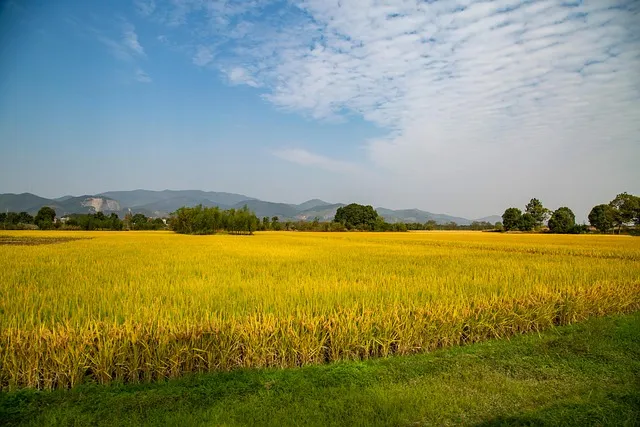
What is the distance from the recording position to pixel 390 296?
8.32 meters

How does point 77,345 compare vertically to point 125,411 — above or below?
above

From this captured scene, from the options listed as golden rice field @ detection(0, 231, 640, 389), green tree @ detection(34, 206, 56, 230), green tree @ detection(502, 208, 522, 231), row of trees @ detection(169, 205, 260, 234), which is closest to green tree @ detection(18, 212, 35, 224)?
green tree @ detection(34, 206, 56, 230)

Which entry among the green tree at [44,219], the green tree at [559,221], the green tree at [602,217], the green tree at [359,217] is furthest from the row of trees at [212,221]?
the green tree at [602,217]

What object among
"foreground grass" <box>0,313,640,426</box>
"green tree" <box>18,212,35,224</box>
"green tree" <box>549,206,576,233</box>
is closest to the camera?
"foreground grass" <box>0,313,640,426</box>

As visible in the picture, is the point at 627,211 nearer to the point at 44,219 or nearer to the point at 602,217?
the point at 602,217

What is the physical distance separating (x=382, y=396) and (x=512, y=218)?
99.4 m

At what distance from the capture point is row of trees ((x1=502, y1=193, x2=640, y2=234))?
7138cm

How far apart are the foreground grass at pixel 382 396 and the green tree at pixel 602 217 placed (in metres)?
89.4

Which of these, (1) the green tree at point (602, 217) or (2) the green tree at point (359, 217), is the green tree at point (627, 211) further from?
(2) the green tree at point (359, 217)

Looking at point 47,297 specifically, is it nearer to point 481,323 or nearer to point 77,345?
point 77,345

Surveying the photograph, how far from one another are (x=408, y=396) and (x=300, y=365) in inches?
75.0

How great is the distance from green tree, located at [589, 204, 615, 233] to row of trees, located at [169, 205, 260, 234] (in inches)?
2959

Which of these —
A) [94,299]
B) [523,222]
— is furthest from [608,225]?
[94,299]

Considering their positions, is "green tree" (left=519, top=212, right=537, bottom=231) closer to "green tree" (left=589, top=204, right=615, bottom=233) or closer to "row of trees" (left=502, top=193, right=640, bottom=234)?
"row of trees" (left=502, top=193, right=640, bottom=234)
